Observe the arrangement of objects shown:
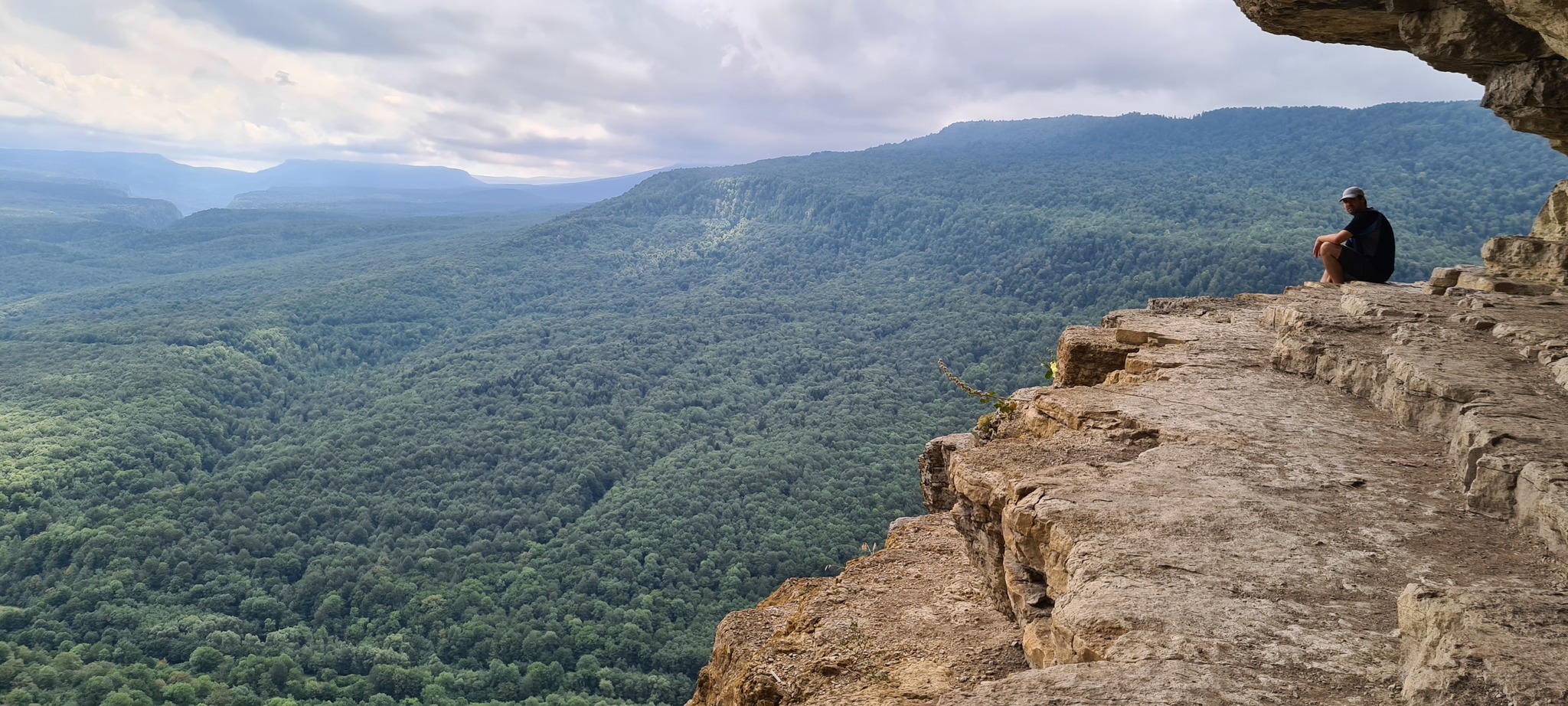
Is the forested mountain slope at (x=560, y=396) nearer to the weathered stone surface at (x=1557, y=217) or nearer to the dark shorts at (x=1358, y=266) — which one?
the dark shorts at (x=1358, y=266)

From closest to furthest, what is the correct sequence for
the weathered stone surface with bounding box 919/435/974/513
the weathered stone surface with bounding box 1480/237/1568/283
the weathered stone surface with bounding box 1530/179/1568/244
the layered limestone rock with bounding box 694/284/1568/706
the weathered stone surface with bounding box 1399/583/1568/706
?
the weathered stone surface with bounding box 1399/583/1568/706
the layered limestone rock with bounding box 694/284/1568/706
the weathered stone surface with bounding box 1480/237/1568/283
the weathered stone surface with bounding box 1530/179/1568/244
the weathered stone surface with bounding box 919/435/974/513

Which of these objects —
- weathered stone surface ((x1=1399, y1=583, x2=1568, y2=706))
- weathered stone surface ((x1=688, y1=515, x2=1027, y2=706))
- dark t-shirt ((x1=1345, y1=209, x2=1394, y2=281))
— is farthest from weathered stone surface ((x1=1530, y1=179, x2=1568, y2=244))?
weathered stone surface ((x1=1399, y1=583, x2=1568, y2=706))

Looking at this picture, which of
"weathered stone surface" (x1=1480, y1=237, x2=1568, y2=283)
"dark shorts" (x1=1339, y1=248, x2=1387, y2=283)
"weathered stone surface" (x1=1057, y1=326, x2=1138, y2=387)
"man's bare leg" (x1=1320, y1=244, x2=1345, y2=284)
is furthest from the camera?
"man's bare leg" (x1=1320, y1=244, x2=1345, y2=284)

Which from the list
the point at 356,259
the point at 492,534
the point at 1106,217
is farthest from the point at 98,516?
the point at 1106,217

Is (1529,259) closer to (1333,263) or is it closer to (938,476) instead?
(1333,263)

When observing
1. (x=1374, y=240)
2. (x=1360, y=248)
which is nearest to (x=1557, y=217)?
(x=1374, y=240)

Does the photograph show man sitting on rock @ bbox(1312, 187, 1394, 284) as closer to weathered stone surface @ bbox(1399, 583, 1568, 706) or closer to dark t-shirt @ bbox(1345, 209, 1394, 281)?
dark t-shirt @ bbox(1345, 209, 1394, 281)
